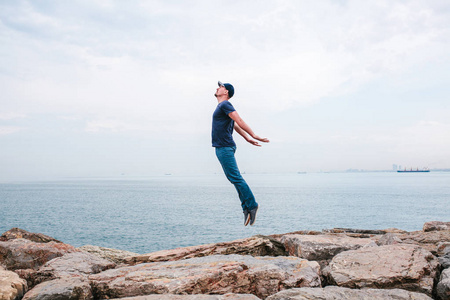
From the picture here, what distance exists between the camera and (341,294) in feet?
17.5

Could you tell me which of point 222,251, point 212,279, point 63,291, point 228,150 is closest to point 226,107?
point 228,150

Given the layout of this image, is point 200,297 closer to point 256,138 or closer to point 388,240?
point 256,138

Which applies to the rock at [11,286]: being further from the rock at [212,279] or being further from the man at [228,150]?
the man at [228,150]

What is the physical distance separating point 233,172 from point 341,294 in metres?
2.86

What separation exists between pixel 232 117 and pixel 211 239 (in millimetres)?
35911

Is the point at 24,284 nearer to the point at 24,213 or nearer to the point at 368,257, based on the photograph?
the point at 368,257

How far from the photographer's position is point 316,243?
7.99m

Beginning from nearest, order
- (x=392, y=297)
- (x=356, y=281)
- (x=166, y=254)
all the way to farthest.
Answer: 1. (x=392, y=297)
2. (x=356, y=281)
3. (x=166, y=254)

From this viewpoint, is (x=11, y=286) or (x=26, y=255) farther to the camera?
(x=26, y=255)

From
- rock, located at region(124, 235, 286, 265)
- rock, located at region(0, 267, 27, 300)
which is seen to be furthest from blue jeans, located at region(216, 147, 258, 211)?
rock, located at region(0, 267, 27, 300)

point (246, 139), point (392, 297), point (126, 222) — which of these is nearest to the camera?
point (392, 297)

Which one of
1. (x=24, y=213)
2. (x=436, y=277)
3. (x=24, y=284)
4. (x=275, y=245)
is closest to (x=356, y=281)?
(x=436, y=277)

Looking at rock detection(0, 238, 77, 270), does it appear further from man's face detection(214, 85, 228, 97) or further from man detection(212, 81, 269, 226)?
man's face detection(214, 85, 228, 97)

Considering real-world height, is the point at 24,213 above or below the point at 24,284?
below
